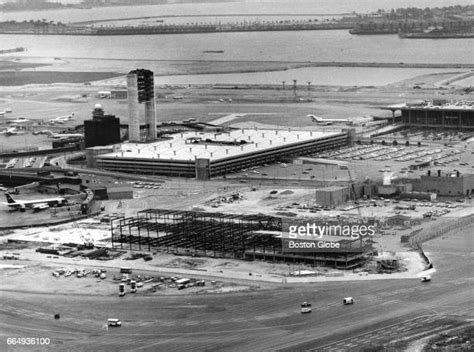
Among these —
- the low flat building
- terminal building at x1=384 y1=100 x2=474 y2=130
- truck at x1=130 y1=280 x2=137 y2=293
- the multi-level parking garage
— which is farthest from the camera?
terminal building at x1=384 y1=100 x2=474 y2=130

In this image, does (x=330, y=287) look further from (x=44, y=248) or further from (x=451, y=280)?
(x=44, y=248)

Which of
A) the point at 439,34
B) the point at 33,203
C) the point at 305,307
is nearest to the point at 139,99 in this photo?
the point at 33,203

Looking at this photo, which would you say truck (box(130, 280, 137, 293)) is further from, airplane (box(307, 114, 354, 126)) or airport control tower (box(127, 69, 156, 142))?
airplane (box(307, 114, 354, 126))

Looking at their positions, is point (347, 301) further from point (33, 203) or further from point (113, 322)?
point (33, 203)

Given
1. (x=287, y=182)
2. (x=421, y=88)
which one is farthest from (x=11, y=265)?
(x=421, y=88)

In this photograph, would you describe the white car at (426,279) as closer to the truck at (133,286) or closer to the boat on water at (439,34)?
the truck at (133,286)

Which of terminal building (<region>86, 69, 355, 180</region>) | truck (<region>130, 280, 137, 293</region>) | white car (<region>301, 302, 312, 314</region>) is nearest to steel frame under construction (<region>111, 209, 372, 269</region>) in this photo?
truck (<region>130, 280, 137, 293</region>)
